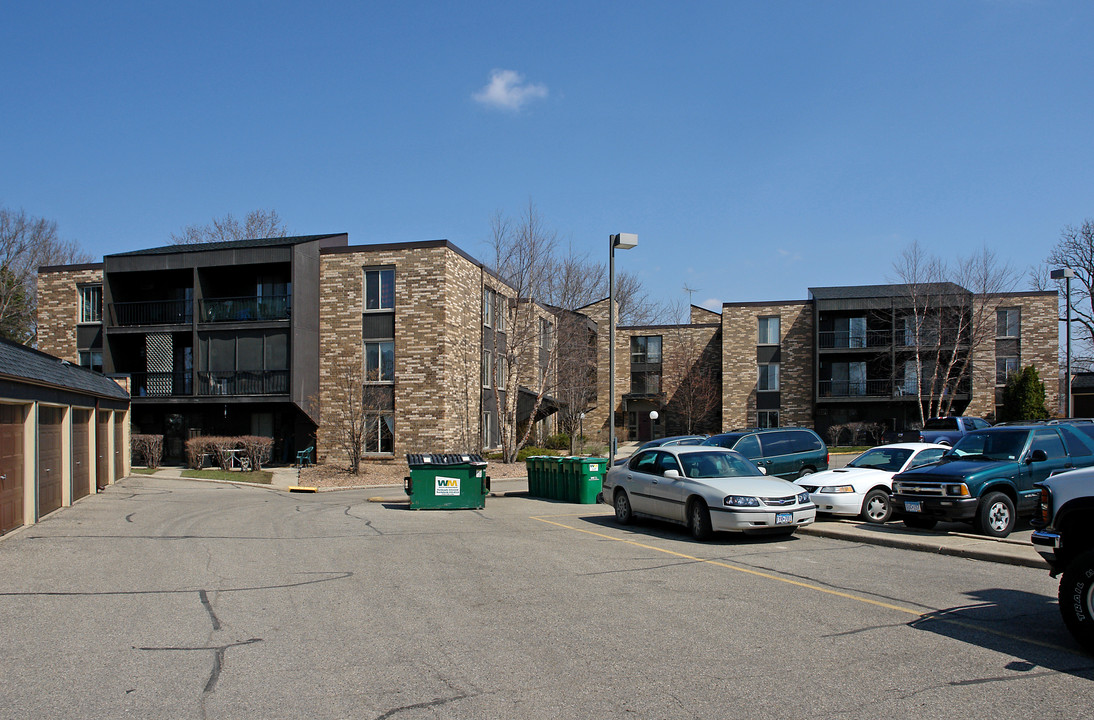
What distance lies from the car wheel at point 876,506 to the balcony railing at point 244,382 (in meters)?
22.6

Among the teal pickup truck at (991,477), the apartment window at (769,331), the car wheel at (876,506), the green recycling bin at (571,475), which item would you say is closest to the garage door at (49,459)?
the green recycling bin at (571,475)

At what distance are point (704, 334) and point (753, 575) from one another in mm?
42210

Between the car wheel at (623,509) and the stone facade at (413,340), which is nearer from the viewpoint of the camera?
the car wheel at (623,509)

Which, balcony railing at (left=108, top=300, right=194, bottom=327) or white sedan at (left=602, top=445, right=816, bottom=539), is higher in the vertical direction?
balcony railing at (left=108, top=300, right=194, bottom=327)

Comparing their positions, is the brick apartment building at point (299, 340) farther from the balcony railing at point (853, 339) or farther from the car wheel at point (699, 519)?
the balcony railing at point (853, 339)

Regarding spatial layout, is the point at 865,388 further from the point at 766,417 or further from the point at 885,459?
the point at 885,459

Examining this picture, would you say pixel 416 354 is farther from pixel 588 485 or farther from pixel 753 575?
pixel 753 575

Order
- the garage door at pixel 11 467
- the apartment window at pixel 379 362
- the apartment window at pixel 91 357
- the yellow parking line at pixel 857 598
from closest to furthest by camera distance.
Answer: the yellow parking line at pixel 857 598 < the garage door at pixel 11 467 < the apartment window at pixel 379 362 < the apartment window at pixel 91 357

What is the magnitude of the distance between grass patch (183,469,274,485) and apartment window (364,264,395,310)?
773 centimetres

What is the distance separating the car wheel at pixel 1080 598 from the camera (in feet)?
19.3

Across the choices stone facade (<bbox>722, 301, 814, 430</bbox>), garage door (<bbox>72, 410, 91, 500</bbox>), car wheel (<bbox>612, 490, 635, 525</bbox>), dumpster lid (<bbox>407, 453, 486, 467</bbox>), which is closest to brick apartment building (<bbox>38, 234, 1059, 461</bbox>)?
stone facade (<bbox>722, 301, 814, 430</bbox>)

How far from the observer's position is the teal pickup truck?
1162 centimetres

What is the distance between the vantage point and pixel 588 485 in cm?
1922

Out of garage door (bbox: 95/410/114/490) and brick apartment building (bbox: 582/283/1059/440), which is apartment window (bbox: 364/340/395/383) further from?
brick apartment building (bbox: 582/283/1059/440)
